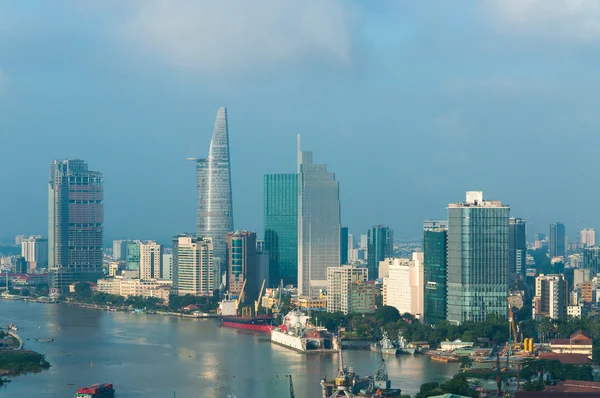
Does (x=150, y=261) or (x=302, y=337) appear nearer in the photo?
(x=302, y=337)

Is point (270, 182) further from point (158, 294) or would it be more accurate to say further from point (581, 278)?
point (581, 278)

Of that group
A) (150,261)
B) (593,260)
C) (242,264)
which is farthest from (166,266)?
(593,260)

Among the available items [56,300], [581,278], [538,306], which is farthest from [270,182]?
[538,306]

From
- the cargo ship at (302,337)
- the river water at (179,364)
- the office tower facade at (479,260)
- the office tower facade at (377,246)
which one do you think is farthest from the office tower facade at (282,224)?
the office tower facade at (479,260)

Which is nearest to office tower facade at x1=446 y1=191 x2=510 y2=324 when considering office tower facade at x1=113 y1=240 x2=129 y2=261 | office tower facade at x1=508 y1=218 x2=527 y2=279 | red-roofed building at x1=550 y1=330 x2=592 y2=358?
red-roofed building at x1=550 y1=330 x2=592 y2=358

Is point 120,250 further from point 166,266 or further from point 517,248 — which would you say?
point 517,248

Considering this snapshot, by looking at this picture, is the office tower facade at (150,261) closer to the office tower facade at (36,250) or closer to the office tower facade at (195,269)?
the office tower facade at (195,269)
